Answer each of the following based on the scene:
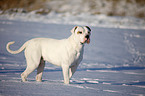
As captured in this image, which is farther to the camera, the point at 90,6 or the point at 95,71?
the point at 90,6

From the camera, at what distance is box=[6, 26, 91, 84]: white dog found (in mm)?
5035

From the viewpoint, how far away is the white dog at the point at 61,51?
5.04 m

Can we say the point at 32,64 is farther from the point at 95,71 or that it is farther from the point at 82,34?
the point at 95,71

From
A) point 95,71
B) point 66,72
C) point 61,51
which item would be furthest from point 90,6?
point 66,72

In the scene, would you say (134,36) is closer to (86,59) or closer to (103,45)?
(103,45)

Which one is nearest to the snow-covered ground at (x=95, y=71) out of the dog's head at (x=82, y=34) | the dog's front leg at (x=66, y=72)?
the dog's front leg at (x=66, y=72)

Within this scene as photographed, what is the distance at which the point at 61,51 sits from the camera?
5152 millimetres

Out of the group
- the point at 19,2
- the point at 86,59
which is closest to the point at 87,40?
the point at 86,59

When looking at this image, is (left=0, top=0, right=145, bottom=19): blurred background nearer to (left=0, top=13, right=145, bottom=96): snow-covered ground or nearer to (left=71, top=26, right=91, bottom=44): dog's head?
(left=0, top=13, right=145, bottom=96): snow-covered ground

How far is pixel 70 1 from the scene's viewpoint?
199 feet

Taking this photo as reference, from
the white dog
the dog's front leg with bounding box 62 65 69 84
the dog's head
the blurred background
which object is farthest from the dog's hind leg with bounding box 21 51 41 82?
the blurred background

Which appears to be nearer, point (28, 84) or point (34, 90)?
point (34, 90)

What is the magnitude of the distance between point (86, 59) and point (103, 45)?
3687mm

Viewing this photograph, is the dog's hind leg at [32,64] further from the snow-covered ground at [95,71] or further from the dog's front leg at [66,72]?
the dog's front leg at [66,72]
